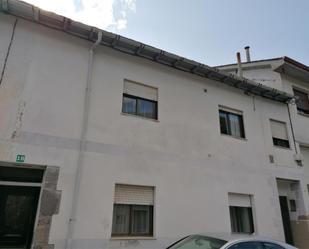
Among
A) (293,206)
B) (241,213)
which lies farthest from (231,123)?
(293,206)

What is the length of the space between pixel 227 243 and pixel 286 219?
7291mm

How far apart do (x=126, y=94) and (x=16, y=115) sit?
3033 millimetres

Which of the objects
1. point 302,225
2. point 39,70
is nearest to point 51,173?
point 39,70

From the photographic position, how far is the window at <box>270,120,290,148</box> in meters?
10.6

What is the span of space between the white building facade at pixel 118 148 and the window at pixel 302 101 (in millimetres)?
3418

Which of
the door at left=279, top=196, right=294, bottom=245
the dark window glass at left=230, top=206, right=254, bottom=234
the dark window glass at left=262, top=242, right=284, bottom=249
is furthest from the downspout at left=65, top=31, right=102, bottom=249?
the door at left=279, top=196, right=294, bottom=245

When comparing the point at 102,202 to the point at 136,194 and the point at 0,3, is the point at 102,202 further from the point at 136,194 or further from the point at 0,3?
the point at 0,3

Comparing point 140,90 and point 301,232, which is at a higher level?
point 140,90

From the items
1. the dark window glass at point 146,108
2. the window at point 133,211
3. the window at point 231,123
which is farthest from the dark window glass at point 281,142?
the window at point 133,211

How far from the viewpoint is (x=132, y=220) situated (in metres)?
6.76

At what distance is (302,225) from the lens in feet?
31.8

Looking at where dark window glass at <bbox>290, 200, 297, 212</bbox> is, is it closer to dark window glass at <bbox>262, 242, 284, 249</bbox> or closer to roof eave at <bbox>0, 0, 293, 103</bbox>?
roof eave at <bbox>0, 0, 293, 103</bbox>

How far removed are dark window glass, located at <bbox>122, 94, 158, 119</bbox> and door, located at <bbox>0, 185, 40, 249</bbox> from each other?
10.7 ft

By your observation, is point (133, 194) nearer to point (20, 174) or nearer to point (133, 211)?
point (133, 211)
